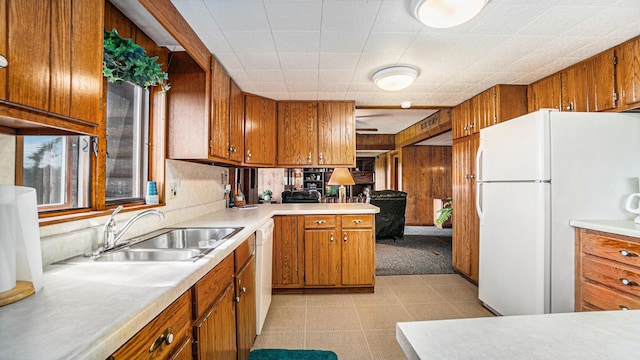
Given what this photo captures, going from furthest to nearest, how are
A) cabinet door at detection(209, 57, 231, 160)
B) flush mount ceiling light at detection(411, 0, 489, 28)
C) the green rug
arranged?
1. cabinet door at detection(209, 57, 231, 160)
2. the green rug
3. flush mount ceiling light at detection(411, 0, 489, 28)

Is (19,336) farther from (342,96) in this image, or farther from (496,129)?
(342,96)

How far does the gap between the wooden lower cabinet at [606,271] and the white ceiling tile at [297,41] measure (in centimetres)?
237

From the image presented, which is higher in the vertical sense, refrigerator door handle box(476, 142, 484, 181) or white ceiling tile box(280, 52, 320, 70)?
white ceiling tile box(280, 52, 320, 70)

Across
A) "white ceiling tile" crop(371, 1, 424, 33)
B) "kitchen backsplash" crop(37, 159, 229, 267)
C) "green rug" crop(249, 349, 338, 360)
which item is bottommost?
"green rug" crop(249, 349, 338, 360)

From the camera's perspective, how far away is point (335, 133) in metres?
3.62

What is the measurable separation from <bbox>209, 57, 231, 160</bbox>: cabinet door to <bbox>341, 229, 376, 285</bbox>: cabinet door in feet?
5.07

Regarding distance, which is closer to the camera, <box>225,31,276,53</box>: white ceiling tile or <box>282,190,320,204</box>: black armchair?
<box>225,31,276,53</box>: white ceiling tile

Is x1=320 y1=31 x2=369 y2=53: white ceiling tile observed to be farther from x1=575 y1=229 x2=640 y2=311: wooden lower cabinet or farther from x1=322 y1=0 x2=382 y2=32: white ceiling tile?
x1=575 y1=229 x2=640 y2=311: wooden lower cabinet

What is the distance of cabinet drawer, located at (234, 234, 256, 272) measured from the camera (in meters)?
1.66

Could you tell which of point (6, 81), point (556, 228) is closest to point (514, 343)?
point (6, 81)

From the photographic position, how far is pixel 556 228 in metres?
2.07

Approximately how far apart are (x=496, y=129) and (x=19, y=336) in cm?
306

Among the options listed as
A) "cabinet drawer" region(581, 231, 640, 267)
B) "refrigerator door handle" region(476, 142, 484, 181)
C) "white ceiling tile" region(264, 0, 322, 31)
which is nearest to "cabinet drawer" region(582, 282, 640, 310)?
"cabinet drawer" region(581, 231, 640, 267)

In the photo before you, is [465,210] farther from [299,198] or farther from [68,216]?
[68,216]
